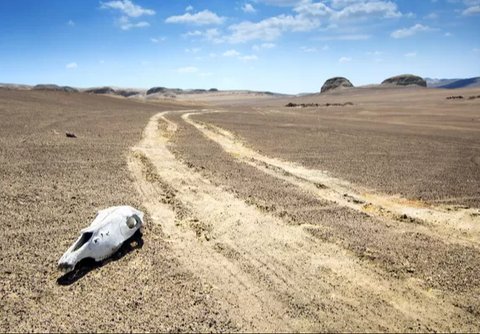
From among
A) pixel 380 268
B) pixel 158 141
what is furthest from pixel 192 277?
pixel 158 141

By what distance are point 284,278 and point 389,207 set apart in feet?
18.6

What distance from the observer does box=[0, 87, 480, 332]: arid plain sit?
610 centimetres

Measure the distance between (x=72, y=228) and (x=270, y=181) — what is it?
23.1ft

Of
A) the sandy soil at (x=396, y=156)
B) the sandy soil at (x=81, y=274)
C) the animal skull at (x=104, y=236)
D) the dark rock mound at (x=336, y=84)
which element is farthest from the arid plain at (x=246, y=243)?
the dark rock mound at (x=336, y=84)

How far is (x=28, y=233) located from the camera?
8797 mm

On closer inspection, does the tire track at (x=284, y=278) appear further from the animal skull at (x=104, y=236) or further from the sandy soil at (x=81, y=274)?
the animal skull at (x=104, y=236)

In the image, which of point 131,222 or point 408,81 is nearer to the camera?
point 131,222

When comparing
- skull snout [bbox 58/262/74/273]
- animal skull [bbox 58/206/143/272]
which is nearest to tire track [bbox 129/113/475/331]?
animal skull [bbox 58/206/143/272]

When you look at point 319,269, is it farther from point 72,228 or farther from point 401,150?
point 401,150

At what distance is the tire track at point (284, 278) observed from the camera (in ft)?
19.7

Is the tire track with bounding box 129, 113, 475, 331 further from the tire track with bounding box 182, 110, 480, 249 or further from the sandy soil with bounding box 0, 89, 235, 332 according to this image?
the tire track with bounding box 182, 110, 480, 249

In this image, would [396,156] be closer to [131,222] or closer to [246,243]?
[246,243]

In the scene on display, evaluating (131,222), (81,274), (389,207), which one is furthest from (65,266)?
(389,207)

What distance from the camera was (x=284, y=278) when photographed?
7.15 m
